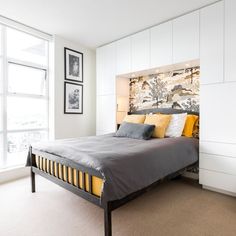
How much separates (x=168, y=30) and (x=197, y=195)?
252 centimetres

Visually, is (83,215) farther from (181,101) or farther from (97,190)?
(181,101)

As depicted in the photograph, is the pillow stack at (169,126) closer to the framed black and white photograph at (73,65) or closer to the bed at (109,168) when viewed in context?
the bed at (109,168)

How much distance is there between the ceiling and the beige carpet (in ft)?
8.62

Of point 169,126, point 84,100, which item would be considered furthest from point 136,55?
point 84,100

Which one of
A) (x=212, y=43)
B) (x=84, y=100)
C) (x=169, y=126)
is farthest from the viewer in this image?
(x=84, y=100)

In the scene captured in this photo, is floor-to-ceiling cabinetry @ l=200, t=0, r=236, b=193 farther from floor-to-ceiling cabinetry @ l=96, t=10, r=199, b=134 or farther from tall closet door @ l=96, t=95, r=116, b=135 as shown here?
tall closet door @ l=96, t=95, r=116, b=135

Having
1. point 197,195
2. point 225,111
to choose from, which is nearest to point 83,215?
point 197,195

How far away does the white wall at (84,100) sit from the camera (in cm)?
357

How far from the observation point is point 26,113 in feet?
11.1

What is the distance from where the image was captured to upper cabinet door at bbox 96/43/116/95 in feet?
12.4

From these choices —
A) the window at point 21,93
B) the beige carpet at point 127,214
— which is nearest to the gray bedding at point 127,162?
the beige carpet at point 127,214

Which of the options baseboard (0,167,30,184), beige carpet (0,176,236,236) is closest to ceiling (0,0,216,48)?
baseboard (0,167,30,184)

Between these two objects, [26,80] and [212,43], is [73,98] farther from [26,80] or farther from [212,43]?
[212,43]

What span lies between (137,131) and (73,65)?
2114mm
